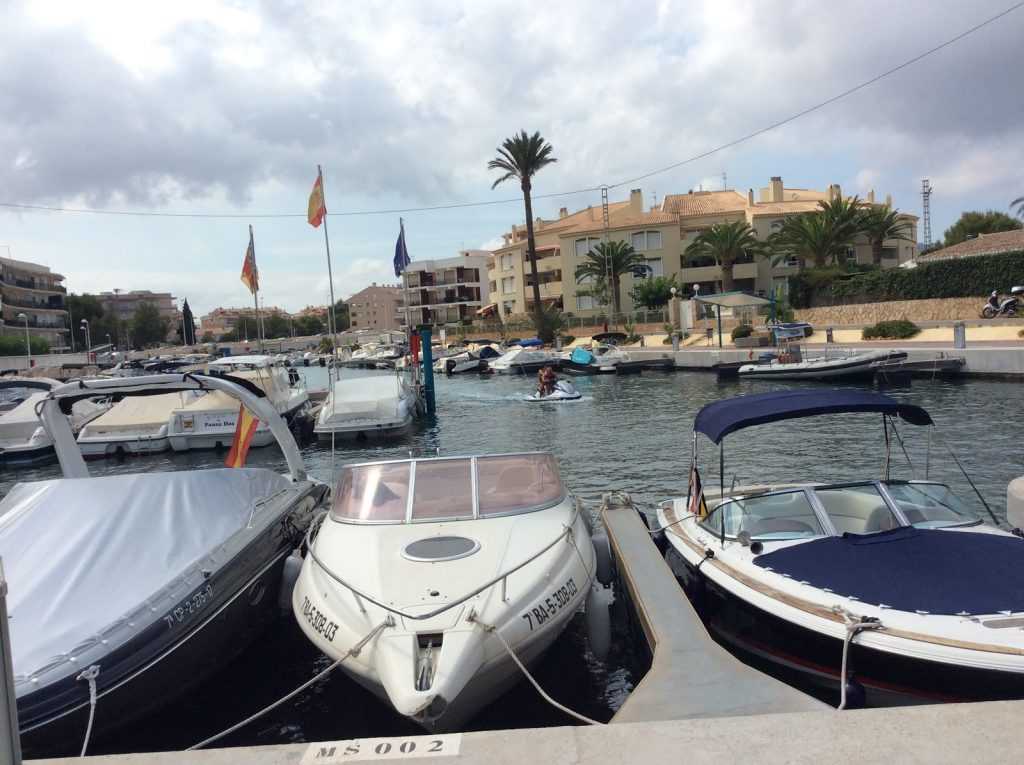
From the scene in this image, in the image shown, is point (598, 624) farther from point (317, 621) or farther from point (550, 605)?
point (317, 621)

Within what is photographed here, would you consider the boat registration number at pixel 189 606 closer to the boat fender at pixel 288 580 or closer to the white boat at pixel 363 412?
the boat fender at pixel 288 580

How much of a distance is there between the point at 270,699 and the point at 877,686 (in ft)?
17.6

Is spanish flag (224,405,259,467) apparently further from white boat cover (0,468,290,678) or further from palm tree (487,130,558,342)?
palm tree (487,130,558,342)

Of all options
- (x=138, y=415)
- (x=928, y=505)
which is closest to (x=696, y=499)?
(x=928, y=505)

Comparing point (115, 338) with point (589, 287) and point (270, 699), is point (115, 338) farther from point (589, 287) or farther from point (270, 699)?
point (270, 699)

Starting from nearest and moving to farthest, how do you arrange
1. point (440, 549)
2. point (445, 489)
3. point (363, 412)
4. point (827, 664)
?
point (827, 664), point (440, 549), point (445, 489), point (363, 412)

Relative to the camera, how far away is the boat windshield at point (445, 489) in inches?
316

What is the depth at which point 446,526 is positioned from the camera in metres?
7.68

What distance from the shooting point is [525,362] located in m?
51.7

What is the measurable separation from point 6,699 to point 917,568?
20.5 ft

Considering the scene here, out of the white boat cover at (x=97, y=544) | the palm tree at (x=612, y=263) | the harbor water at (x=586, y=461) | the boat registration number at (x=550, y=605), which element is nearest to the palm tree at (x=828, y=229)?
the palm tree at (x=612, y=263)

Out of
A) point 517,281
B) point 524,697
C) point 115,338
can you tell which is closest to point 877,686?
point 524,697

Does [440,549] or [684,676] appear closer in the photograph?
[684,676]

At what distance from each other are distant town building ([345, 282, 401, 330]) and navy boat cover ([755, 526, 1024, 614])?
540 feet
